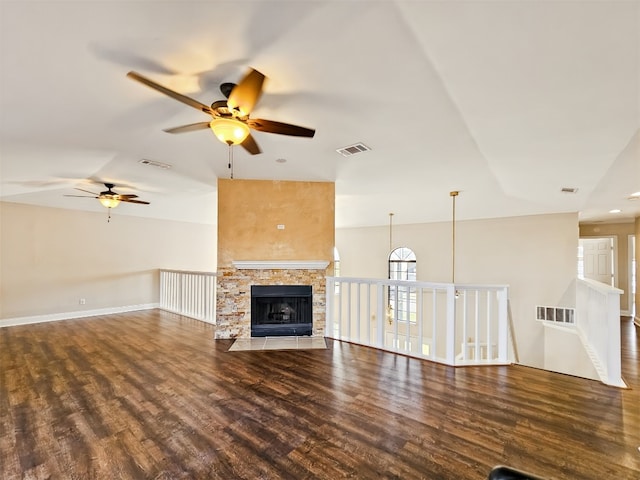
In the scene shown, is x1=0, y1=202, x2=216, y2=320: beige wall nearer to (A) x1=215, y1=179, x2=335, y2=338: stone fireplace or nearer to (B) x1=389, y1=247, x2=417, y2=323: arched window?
(A) x1=215, y1=179, x2=335, y2=338: stone fireplace

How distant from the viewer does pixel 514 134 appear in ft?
8.57

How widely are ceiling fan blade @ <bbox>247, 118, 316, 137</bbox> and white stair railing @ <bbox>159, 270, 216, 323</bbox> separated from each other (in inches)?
144

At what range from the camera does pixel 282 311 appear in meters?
4.55

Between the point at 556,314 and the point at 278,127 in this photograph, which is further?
the point at 556,314

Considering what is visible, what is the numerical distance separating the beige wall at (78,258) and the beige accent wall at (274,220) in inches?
149

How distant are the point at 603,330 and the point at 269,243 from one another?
14.5ft

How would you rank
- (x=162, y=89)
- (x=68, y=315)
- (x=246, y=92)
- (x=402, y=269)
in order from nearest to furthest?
(x=162, y=89), (x=246, y=92), (x=68, y=315), (x=402, y=269)

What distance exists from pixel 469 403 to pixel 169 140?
3.98 meters

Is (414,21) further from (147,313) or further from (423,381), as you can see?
(147,313)

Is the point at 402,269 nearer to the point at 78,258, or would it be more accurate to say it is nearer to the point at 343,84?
the point at 343,84

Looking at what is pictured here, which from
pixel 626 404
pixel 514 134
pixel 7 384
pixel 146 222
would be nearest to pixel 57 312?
pixel 146 222

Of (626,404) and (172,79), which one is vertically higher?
(172,79)

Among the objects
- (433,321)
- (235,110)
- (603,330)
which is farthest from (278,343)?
(603,330)

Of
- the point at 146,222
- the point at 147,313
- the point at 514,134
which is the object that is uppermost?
the point at 514,134
